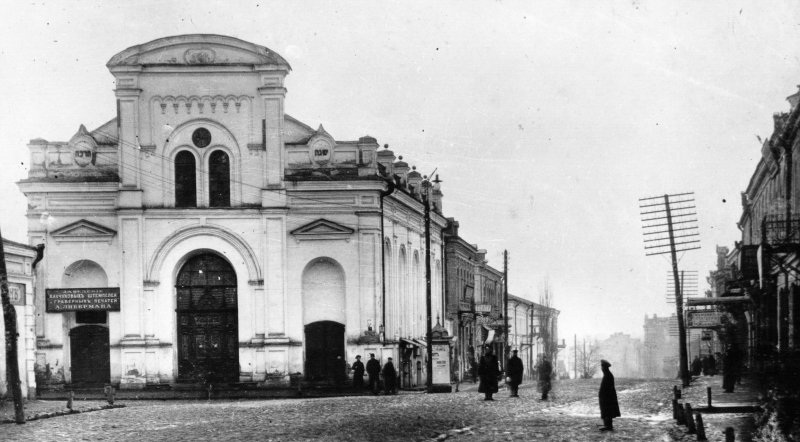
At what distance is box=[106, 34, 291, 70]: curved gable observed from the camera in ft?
134

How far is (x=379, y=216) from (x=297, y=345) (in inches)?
230

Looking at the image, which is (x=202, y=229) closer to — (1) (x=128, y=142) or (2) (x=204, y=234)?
(2) (x=204, y=234)

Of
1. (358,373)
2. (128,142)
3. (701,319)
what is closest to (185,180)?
(128,142)

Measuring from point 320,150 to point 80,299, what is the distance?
10.5 metres

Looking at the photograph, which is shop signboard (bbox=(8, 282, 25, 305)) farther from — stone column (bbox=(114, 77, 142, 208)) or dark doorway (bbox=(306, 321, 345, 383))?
dark doorway (bbox=(306, 321, 345, 383))

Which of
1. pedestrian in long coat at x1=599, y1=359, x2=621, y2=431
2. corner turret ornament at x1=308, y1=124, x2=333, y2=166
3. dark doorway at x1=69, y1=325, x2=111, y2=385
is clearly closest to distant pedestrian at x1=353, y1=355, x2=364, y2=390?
corner turret ornament at x1=308, y1=124, x2=333, y2=166

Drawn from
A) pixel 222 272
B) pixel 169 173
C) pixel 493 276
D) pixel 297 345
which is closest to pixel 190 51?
pixel 169 173

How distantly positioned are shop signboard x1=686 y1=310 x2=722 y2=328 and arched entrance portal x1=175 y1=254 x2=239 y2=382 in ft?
58.2

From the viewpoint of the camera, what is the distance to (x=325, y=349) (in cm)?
4200

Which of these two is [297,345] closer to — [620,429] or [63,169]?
[63,169]

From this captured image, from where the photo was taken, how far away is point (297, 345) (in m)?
41.1

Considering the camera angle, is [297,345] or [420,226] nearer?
[297,345]

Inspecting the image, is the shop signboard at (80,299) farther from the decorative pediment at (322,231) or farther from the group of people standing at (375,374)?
the group of people standing at (375,374)

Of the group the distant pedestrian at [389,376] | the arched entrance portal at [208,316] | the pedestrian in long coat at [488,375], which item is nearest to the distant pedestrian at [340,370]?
the distant pedestrian at [389,376]
